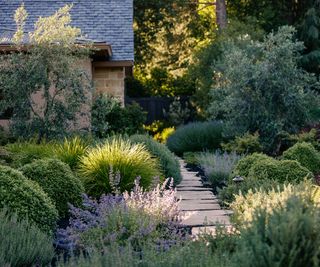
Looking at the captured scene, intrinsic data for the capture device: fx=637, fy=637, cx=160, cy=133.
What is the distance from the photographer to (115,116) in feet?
55.1

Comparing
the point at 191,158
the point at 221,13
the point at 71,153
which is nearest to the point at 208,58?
the point at 221,13

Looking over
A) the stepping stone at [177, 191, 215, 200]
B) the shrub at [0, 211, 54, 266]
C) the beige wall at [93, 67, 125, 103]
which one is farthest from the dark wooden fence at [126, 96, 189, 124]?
the shrub at [0, 211, 54, 266]

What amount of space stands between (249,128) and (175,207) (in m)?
8.08

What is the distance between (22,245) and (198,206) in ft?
12.0

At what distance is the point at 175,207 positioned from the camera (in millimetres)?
7164

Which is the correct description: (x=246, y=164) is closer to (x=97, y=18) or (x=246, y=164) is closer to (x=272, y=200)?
(x=272, y=200)

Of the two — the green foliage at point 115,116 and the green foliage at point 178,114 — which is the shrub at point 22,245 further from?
the green foliage at point 178,114

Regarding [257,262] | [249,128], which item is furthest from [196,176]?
[257,262]

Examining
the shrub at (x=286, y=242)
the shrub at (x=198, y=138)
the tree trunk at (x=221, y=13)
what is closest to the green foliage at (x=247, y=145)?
the shrub at (x=198, y=138)

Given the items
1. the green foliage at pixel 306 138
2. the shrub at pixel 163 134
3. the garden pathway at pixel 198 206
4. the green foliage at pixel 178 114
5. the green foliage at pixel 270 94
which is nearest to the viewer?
the garden pathway at pixel 198 206

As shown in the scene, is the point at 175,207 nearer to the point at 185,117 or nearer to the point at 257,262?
the point at 257,262

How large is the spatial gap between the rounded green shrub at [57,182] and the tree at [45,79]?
469 centimetres

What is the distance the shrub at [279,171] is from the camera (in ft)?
29.8

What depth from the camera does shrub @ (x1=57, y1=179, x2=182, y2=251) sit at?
20.3 feet
